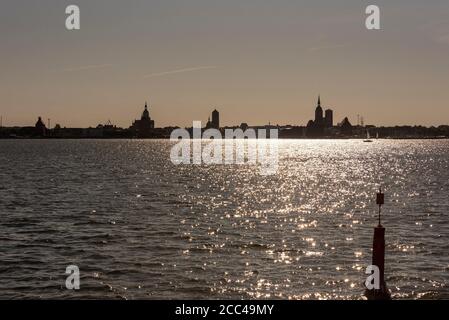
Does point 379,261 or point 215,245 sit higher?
point 379,261

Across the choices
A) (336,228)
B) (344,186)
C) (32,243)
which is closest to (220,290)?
(32,243)

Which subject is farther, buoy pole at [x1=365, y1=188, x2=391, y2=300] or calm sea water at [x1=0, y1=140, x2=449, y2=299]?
calm sea water at [x1=0, y1=140, x2=449, y2=299]

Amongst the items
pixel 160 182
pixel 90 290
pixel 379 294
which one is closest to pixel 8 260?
pixel 90 290

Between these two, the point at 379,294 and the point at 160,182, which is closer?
the point at 379,294

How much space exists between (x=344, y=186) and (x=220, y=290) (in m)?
59.8

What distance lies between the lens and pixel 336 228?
4128 cm

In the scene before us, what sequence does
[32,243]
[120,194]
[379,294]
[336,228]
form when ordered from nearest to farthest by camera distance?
[379,294] < [32,243] < [336,228] < [120,194]

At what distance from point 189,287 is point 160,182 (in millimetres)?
62151

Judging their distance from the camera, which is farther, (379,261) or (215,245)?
(215,245)

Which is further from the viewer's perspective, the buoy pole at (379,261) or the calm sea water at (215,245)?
the calm sea water at (215,245)
